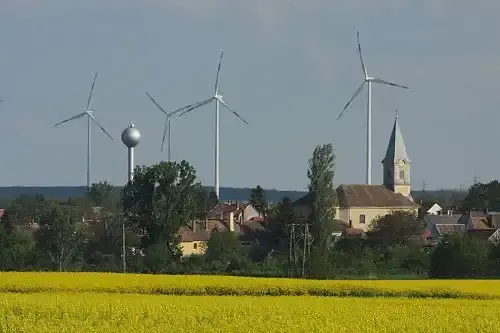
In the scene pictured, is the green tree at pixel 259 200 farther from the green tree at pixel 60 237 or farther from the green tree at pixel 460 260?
the green tree at pixel 460 260

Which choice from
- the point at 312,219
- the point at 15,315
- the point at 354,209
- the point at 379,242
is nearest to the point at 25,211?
the point at 354,209

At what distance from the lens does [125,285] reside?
40.5 meters

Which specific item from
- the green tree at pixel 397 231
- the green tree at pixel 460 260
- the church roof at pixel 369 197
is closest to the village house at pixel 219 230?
the church roof at pixel 369 197

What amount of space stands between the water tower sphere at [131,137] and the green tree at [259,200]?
18.8 m

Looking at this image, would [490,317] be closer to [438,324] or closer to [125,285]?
[438,324]

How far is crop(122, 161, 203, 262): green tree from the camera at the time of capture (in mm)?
85188

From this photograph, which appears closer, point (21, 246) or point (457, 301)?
point (457, 301)

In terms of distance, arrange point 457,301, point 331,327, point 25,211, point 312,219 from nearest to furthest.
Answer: point 331,327
point 457,301
point 312,219
point 25,211

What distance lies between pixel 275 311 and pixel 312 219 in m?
45.0

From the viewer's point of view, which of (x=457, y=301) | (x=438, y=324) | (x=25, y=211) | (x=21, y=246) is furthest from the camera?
(x=25, y=211)

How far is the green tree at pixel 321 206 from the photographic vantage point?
220 ft

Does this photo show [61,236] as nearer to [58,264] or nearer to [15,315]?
[58,264]

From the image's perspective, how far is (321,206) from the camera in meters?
73.8

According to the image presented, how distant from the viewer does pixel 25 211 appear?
128 meters
